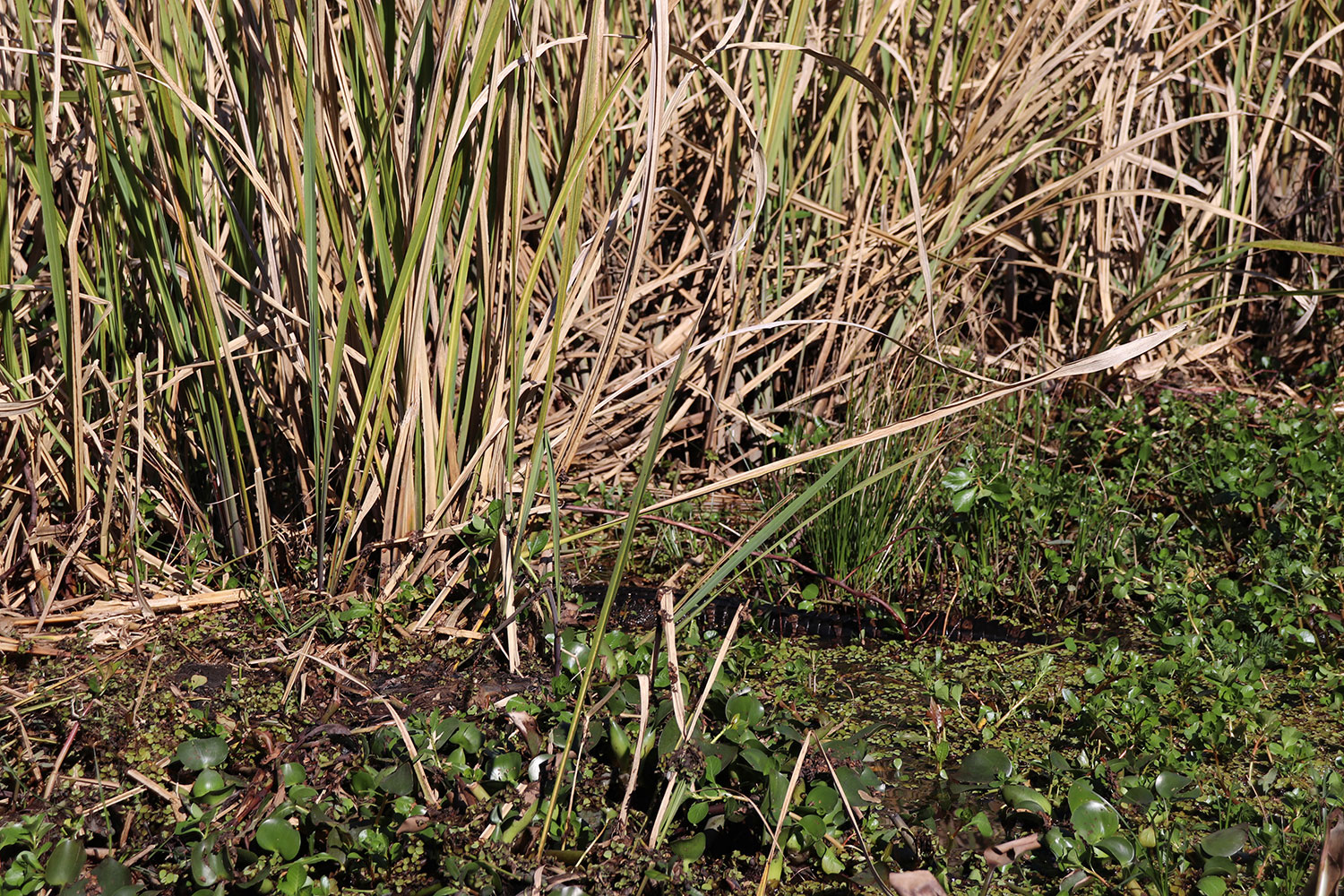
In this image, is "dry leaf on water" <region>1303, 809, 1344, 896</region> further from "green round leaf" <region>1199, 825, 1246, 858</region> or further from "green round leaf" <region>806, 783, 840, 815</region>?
"green round leaf" <region>806, 783, 840, 815</region>

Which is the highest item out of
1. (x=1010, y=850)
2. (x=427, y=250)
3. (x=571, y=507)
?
(x=427, y=250)

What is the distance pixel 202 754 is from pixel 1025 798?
107 centimetres

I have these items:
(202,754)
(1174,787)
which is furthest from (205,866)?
(1174,787)

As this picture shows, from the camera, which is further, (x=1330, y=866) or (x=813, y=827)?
(x=813, y=827)

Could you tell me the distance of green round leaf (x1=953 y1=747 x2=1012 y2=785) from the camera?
1.40 meters

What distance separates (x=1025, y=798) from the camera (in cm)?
134

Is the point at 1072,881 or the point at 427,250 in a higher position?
the point at 427,250

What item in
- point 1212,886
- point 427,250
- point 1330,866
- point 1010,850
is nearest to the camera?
point 1330,866

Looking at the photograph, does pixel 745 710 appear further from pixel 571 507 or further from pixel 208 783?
pixel 208 783

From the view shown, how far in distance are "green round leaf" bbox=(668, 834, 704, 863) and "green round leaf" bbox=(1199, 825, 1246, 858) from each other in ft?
1.97

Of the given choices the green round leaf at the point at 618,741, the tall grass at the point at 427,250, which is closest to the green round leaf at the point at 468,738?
the green round leaf at the point at 618,741

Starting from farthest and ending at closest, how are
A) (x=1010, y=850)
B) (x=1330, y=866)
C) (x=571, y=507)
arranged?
1. (x=571, y=507)
2. (x=1010, y=850)
3. (x=1330, y=866)

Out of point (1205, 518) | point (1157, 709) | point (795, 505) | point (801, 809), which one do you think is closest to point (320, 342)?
point (795, 505)

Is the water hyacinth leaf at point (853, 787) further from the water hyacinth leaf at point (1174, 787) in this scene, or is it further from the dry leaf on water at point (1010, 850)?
the water hyacinth leaf at point (1174, 787)
